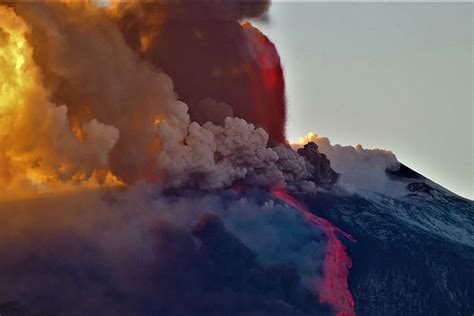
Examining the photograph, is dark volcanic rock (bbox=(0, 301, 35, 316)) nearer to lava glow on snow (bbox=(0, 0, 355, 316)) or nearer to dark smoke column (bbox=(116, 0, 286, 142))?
lava glow on snow (bbox=(0, 0, 355, 316))

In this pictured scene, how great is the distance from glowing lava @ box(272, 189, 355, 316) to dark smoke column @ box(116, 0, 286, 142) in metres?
6.47

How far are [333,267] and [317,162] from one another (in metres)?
10.2

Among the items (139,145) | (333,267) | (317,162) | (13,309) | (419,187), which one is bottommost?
(13,309)

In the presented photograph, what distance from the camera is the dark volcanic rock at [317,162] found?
86.7 m

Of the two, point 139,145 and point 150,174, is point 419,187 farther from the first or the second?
point 139,145

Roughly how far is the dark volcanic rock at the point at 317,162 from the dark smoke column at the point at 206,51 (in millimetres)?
3827

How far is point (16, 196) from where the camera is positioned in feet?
235

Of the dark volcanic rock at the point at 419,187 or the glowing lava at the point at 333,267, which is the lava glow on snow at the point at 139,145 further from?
the dark volcanic rock at the point at 419,187

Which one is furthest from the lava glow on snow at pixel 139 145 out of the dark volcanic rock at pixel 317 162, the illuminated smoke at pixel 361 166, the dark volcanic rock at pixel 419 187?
the dark volcanic rock at pixel 419 187

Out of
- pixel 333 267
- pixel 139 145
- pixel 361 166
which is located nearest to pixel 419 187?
pixel 361 166

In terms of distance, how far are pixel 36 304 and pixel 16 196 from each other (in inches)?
301

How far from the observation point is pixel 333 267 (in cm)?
8150

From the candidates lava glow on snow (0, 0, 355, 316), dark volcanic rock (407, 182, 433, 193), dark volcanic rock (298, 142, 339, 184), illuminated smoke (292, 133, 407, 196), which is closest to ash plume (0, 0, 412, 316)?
lava glow on snow (0, 0, 355, 316)

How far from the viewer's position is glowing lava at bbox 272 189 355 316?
258 feet
